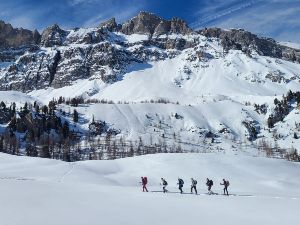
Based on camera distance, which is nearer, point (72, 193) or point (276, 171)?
point (72, 193)

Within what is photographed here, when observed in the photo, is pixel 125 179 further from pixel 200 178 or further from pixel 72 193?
pixel 72 193

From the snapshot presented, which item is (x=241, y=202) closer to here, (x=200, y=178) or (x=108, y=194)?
(x=108, y=194)

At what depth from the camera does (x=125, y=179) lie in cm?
8244

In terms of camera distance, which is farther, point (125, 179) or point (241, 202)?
point (125, 179)

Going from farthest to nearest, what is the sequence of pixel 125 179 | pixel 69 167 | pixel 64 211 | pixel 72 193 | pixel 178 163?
pixel 178 163 → pixel 69 167 → pixel 125 179 → pixel 72 193 → pixel 64 211

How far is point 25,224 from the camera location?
28.5 m

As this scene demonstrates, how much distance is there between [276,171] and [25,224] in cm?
8183

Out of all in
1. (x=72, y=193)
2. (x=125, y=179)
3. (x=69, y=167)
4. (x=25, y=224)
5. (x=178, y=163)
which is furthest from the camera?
(x=178, y=163)

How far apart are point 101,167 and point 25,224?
65662mm

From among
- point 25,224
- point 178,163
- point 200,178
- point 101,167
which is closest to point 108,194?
point 25,224

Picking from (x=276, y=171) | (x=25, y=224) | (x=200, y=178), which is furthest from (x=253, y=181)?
(x=25, y=224)

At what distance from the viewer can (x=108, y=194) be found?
47.8 meters

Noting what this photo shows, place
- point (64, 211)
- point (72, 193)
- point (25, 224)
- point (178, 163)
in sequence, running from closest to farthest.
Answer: point (25, 224) < point (64, 211) < point (72, 193) < point (178, 163)

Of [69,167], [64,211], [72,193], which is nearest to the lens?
[64,211]
